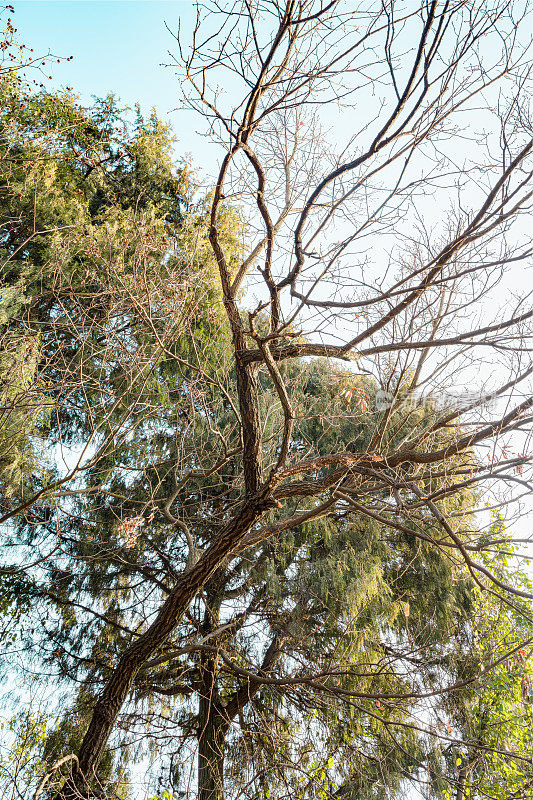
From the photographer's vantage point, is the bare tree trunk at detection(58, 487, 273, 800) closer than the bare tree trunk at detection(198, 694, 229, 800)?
Yes

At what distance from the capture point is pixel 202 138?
2.84 m

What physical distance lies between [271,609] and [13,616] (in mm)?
2568

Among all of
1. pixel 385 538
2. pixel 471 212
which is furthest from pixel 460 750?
pixel 471 212

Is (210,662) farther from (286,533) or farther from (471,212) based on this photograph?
(471,212)

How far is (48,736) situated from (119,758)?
665 mm

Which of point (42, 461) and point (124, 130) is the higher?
point (124, 130)

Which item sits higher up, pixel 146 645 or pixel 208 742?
pixel 146 645

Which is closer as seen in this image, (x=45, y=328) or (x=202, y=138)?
(x=202, y=138)

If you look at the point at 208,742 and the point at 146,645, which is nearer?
the point at 146,645

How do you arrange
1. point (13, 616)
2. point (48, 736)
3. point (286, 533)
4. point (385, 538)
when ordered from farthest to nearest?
point (385, 538) → point (286, 533) → point (13, 616) → point (48, 736)

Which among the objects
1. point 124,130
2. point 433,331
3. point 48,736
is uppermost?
point 124,130

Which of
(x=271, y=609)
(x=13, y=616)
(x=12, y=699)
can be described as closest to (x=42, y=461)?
(x=13, y=616)

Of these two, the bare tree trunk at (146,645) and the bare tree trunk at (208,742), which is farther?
the bare tree trunk at (208,742)

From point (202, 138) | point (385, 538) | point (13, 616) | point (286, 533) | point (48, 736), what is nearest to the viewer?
point (202, 138)
